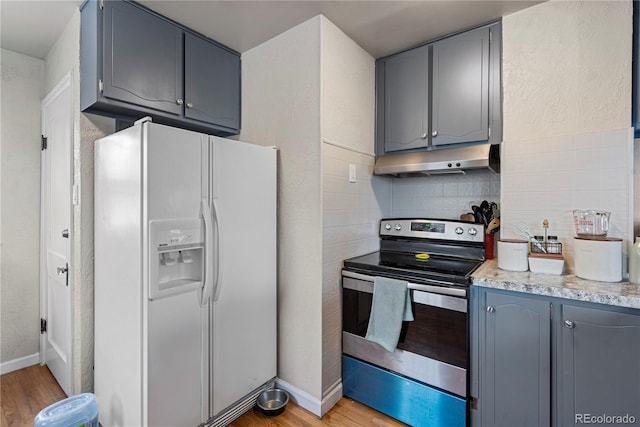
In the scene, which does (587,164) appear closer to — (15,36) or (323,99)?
(323,99)

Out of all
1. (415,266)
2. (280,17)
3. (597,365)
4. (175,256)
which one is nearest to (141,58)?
(280,17)

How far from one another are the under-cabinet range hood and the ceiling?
0.80 m

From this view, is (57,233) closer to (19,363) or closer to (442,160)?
(19,363)

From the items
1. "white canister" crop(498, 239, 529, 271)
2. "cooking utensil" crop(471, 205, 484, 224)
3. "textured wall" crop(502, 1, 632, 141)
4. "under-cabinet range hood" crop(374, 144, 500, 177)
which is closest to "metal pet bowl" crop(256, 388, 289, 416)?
"white canister" crop(498, 239, 529, 271)

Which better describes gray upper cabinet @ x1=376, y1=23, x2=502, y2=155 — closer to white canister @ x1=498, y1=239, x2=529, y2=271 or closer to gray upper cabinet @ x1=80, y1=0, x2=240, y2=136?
white canister @ x1=498, y1=239, x2=529, y2=271

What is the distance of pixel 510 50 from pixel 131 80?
2.29 metres

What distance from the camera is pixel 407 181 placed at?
8.64 ft

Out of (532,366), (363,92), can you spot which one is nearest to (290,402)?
(532,366)

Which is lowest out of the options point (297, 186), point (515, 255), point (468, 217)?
point (515, 255)

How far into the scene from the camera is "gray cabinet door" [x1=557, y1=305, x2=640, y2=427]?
1.26 metres

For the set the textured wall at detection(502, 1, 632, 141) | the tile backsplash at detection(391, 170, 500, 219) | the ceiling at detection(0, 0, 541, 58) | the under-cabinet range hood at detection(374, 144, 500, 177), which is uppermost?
the ceiling at detection(0, 0, 541, 58)

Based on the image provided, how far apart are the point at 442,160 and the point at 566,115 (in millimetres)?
689

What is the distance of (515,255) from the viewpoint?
173cm

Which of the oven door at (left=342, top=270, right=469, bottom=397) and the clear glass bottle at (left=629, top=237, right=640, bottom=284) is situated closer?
the clear glass bottle at (left=629, top=237, right=640, bottom=284)
